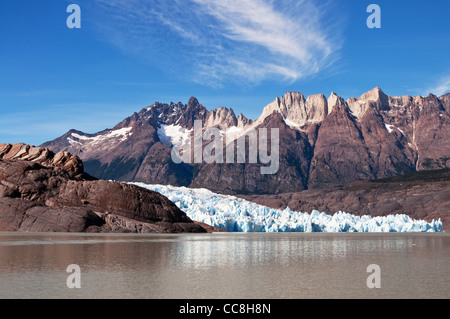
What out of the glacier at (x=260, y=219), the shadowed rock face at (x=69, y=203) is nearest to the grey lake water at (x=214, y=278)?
the shadowed rock face at (x=69, y=203)

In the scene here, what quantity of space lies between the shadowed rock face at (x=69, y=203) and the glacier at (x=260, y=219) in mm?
17720

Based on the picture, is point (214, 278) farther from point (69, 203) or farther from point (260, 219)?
point (260, 219)

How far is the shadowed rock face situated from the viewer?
89.4 m

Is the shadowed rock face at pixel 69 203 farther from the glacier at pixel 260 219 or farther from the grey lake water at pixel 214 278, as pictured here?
the grey lake water at pixel 214 278

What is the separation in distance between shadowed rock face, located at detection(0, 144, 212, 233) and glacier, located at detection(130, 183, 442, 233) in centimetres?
1772

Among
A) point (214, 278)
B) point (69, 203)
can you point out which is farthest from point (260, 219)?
point (214, 278)

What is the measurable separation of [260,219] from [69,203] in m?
57.3

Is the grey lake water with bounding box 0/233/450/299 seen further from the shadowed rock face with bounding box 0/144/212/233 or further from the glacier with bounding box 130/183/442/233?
the glacier with bounding box 130/183/442/233

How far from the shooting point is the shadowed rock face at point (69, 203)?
89.4m

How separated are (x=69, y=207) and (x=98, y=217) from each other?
6.00m

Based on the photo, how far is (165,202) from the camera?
109938 millimetres

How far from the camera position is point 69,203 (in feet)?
313

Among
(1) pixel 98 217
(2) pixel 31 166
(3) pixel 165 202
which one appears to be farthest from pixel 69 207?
(3) pixel 165 202
